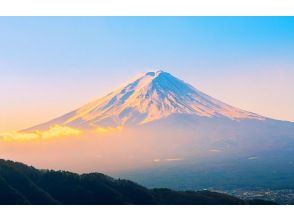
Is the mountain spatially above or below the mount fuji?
below

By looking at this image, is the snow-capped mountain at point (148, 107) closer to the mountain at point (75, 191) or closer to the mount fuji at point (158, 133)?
the mount fuji at point (158, 133)

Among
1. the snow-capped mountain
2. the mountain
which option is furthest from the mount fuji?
the mountain

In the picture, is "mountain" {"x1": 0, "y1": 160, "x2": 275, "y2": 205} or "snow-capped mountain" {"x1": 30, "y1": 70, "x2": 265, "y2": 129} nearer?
"mountain" {"x1": 0, "y1": 160, "x2": 275, "y2": 205}

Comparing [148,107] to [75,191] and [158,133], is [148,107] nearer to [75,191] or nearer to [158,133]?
[158,133]

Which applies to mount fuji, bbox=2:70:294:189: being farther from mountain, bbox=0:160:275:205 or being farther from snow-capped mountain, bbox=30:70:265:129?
mountain, bbox=0:160:275:205

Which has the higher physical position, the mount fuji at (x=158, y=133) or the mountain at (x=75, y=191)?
the mount fuji at (x=158, y=133)

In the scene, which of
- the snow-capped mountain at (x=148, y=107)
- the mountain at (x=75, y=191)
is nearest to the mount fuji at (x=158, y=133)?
the snow-capped mountain at (x=148, y=107)

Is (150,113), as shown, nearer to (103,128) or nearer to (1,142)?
(103,128)
